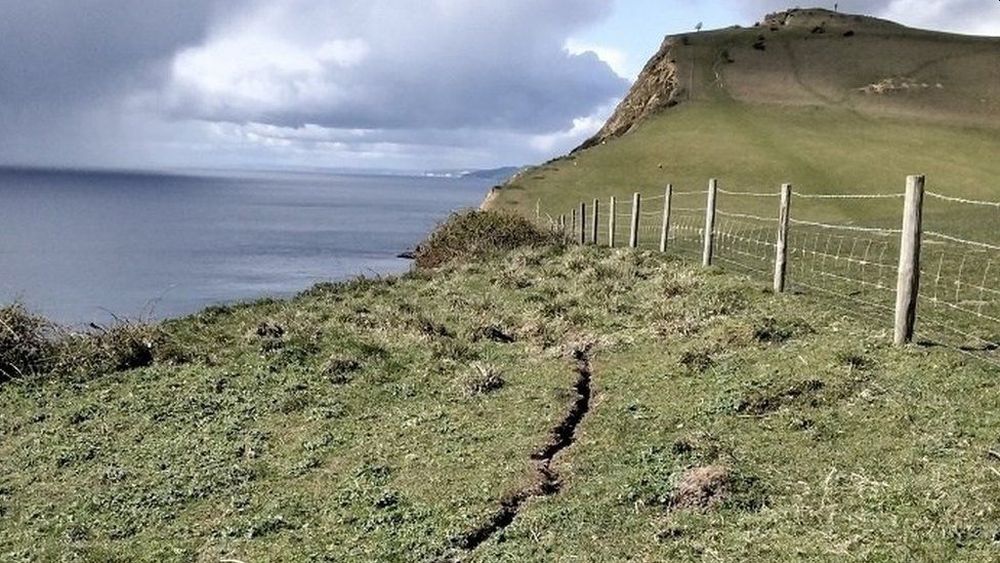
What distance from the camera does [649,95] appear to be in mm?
95000

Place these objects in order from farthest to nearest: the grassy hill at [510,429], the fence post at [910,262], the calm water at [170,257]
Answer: the calm water at [170,257] < the fence post at [910,262] < the grassy hill at [510,429]


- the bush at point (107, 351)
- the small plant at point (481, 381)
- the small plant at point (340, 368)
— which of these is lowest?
the bush at point (107, 351)

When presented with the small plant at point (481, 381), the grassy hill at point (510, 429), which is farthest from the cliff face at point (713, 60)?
the small plant at point (481, 381)

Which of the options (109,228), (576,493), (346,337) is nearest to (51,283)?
(346,337)

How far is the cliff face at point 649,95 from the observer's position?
289ft

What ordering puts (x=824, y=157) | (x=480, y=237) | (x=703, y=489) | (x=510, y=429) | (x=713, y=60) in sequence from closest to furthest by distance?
(x=703, y=489) < (x=510, y=429) < (x=480, y=237) < (x=824, y=157) < (x=713, y=60)

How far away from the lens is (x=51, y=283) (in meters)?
53.6

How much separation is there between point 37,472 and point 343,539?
4.96 metres

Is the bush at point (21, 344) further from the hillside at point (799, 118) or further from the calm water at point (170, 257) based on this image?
the hillside at point (799, 118)

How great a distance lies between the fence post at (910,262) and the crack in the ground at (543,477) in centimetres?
392

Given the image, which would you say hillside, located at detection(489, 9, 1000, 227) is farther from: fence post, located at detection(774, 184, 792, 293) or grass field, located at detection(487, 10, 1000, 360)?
fence post, located at detection(774, 184, 792, 293)

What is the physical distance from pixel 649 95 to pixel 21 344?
3330 inches

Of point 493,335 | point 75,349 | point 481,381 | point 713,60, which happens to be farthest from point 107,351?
point 713,60

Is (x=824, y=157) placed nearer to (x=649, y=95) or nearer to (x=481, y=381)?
(x=649, y=95)
